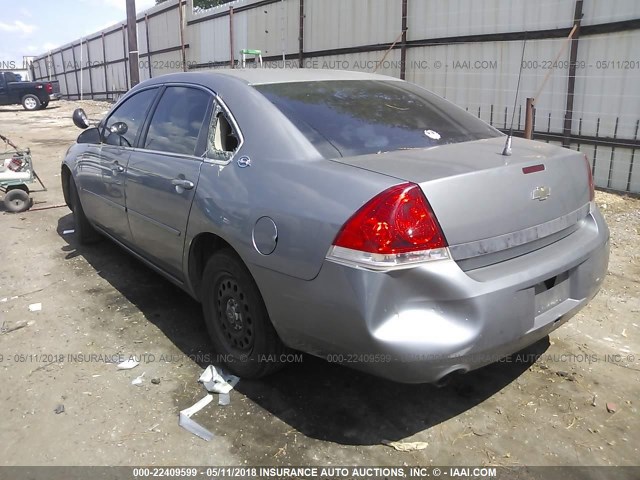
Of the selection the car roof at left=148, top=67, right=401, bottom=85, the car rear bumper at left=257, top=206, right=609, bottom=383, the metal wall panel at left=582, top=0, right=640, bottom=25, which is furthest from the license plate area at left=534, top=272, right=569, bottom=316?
the metal wall panel at left=582, top=0, right=640, bottom=25

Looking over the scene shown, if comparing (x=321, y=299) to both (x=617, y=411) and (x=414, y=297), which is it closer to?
(x=414, y=297)

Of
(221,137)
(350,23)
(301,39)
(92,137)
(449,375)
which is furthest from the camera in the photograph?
(301,39)

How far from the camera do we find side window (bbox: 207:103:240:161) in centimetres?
304

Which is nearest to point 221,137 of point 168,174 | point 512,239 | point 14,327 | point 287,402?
point 168,174

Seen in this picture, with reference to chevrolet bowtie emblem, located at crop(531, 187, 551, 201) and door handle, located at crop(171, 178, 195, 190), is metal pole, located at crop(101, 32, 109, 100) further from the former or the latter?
chevrolet bowtie emblem, located at crop(531, 187, 551, 201)

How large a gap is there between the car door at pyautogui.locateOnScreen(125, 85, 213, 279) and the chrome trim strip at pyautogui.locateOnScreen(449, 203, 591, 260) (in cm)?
157

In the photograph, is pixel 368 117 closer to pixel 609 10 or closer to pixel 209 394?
pixel 209 394

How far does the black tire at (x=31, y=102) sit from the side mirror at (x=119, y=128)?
73.4 feet

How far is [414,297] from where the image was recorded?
223 cm

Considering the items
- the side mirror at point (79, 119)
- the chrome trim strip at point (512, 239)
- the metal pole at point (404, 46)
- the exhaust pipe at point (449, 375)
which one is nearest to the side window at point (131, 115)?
the side mirror at point (79, 119)

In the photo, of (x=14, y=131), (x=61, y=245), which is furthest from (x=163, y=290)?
(x=14, y=131)

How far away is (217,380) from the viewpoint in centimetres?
310

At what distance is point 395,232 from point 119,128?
9.59 ft

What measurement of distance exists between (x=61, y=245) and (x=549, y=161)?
188 inches
